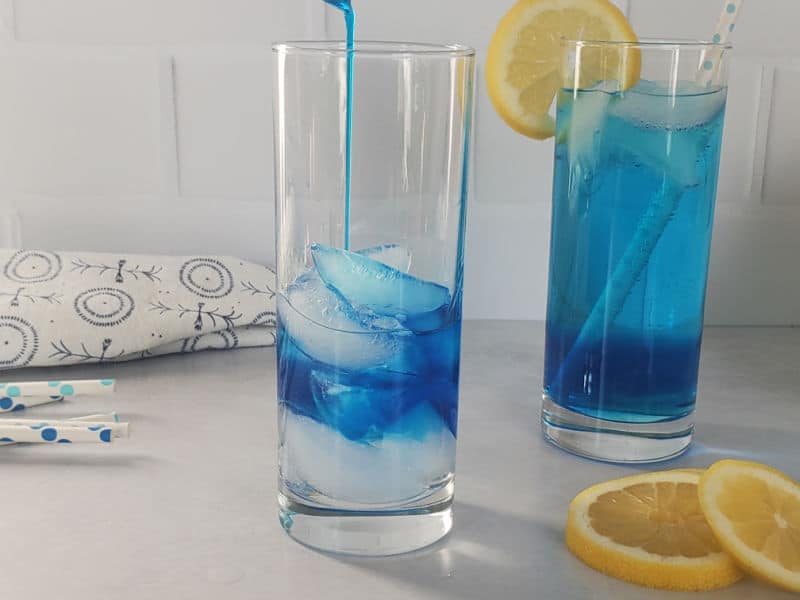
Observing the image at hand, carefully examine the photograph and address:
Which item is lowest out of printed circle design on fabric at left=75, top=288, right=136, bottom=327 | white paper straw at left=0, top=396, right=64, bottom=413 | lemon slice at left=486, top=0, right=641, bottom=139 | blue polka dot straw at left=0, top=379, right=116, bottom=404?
white paper straw at left=0, top=396, right=64, bottom=413

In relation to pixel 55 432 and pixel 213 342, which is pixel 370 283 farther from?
pixel 213 342

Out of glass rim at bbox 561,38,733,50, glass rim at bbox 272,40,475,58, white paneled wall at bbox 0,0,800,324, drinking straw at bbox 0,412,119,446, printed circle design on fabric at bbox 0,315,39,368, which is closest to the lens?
glass rim at bbox 272,40,475,58

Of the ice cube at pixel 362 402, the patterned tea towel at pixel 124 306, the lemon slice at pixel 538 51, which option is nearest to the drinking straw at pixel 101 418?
the patterned tea towel at pixel 124 306

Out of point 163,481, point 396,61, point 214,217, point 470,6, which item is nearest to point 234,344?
point 214,217

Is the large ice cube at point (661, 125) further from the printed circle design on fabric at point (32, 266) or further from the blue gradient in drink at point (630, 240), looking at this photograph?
the printed circle design on fabric at point (32, 266)

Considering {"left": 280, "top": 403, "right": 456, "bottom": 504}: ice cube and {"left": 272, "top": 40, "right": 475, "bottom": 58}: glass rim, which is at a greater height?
{"left": 272, "top": 40, "right": 475, "bottom": 58}: glass rim

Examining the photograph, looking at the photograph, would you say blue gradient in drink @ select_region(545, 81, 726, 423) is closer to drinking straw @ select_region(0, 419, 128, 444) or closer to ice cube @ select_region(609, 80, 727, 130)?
ice cube @ select_region(609, 80, 727, 130)

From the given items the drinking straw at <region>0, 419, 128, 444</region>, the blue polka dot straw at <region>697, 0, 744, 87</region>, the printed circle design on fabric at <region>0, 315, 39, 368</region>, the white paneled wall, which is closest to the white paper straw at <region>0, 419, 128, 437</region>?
the drinking straw at <region>0, 419, 128, 444</region>
